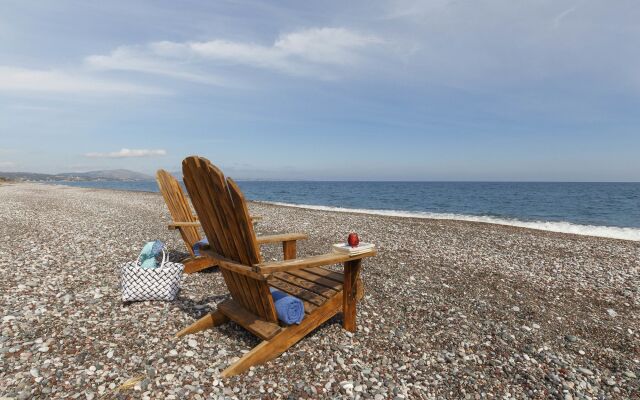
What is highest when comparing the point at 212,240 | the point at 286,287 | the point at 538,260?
the point at 212,240

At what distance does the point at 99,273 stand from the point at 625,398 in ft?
27.3

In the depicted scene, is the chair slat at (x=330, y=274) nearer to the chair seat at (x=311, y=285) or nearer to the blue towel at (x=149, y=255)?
the chair seat at (x=311, y=285)

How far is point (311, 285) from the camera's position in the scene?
15.2ft

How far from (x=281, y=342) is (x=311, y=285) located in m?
1.01

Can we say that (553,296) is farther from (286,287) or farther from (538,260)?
(286,287)

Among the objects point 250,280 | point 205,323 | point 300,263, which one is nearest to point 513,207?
point 300,263

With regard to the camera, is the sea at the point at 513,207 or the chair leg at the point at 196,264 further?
the sea at the point at 513,207

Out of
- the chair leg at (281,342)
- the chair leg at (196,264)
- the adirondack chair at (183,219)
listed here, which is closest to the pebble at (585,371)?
the chair leg at (281,342)

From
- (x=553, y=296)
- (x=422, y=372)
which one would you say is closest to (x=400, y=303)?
(x=422, y=372)

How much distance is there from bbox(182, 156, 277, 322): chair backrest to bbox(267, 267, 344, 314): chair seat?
1.34 feet

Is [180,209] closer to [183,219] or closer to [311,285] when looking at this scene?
[183,219]

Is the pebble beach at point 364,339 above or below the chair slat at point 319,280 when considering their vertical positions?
below

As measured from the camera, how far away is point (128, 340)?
13.5 ft

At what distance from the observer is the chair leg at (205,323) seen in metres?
4.28
